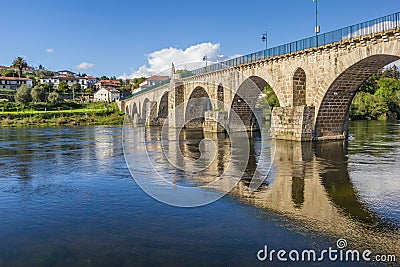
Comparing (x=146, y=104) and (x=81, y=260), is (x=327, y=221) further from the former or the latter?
(x=146, y=104)

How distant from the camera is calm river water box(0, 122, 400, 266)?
23.2 ft

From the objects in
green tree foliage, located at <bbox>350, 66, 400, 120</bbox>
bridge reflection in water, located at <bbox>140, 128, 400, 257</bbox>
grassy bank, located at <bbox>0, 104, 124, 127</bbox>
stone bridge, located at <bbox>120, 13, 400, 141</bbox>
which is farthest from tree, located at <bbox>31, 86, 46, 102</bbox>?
bridge reflection in water, located at <bbox>140, 128, 400, 257</bbox>

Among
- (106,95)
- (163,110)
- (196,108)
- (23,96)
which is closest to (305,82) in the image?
(196,108)

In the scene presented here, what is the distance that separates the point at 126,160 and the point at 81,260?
46.1ft

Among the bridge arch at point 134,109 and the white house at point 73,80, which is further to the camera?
the white house at point 73,80

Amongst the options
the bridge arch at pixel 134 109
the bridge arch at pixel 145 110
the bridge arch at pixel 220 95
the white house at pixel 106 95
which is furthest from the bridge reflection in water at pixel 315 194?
the white house at pixel 106 95

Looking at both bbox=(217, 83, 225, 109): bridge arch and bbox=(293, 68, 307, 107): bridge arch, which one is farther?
bbox=(217, 83, 225, 109): bridge arch

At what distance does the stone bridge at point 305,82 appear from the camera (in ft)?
73.2

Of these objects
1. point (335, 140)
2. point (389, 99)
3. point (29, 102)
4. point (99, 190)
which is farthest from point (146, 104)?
point (99, 190)

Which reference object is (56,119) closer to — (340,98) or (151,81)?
(340,98)

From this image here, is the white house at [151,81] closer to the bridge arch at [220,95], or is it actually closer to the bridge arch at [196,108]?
the bridge arch at [196,108]

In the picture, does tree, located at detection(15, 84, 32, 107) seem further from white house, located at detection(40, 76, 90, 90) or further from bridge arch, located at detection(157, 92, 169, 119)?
white house, located at detection(40, 76, 90, 90)

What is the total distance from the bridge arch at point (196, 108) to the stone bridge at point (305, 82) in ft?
29.2

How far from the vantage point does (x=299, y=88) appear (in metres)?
28.7
